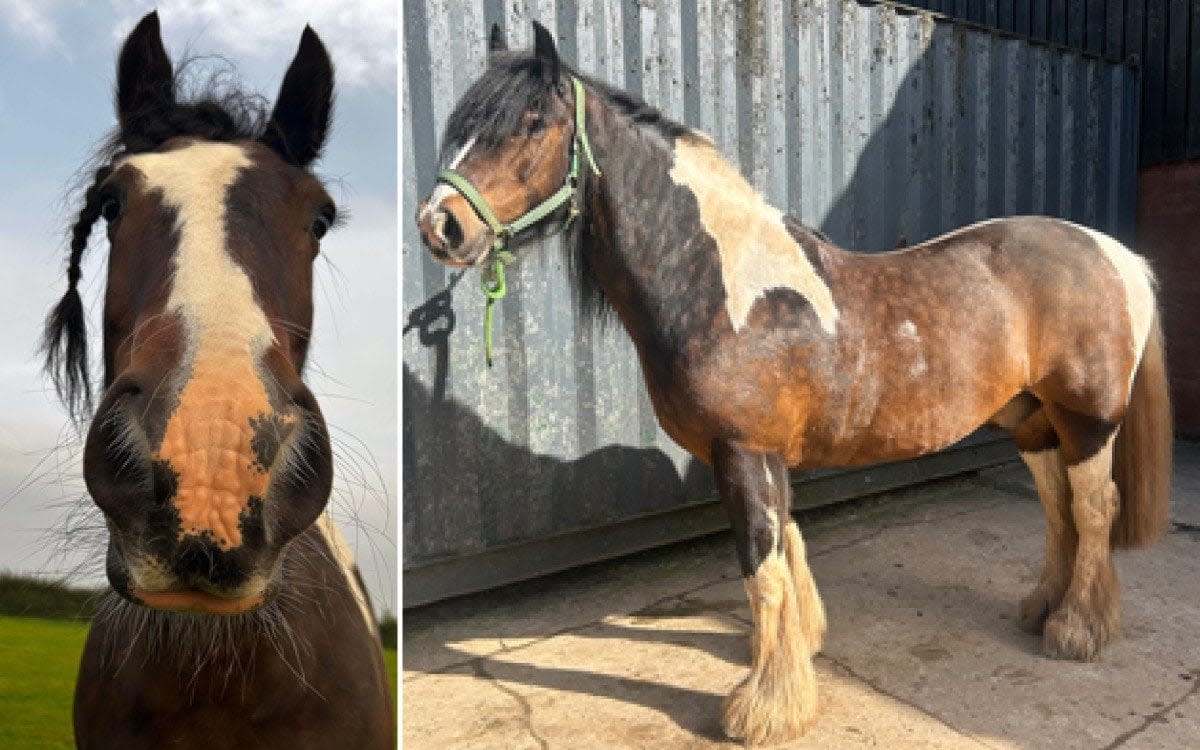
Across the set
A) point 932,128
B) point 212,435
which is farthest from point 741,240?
point 932,128

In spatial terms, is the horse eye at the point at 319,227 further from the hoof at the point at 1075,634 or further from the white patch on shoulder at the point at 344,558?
the hoof at the point at 1075,634

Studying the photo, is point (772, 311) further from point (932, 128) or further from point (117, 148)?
point (932, 128)

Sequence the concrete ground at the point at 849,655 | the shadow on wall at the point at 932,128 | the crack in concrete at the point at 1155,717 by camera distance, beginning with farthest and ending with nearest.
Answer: the shadow on wall at the point at 932,128 → the concrete ground at the point at 849,655 → the crack in concrete at the point at 1155,717

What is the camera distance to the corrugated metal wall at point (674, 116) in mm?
2725

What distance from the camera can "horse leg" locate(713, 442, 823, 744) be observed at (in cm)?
188

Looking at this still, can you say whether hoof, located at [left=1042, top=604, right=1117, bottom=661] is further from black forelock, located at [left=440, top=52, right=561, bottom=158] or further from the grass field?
the grass field

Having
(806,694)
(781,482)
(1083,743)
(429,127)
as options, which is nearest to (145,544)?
(781,482)

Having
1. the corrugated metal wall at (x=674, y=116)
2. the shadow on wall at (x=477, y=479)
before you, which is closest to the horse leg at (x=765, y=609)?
the corrugated metal wall at (x=674, y=116)

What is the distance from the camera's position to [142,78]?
0.82m

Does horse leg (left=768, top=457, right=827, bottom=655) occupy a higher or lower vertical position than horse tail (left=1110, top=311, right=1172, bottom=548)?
lower

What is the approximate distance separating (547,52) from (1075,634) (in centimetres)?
223

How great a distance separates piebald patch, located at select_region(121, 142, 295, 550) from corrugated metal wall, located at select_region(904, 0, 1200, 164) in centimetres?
595

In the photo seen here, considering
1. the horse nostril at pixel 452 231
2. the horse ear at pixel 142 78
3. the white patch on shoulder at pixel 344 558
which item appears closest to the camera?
the horse ear at pixel 142 78

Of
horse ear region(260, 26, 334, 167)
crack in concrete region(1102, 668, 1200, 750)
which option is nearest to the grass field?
horse ear region(260, 26, 334, 167)
